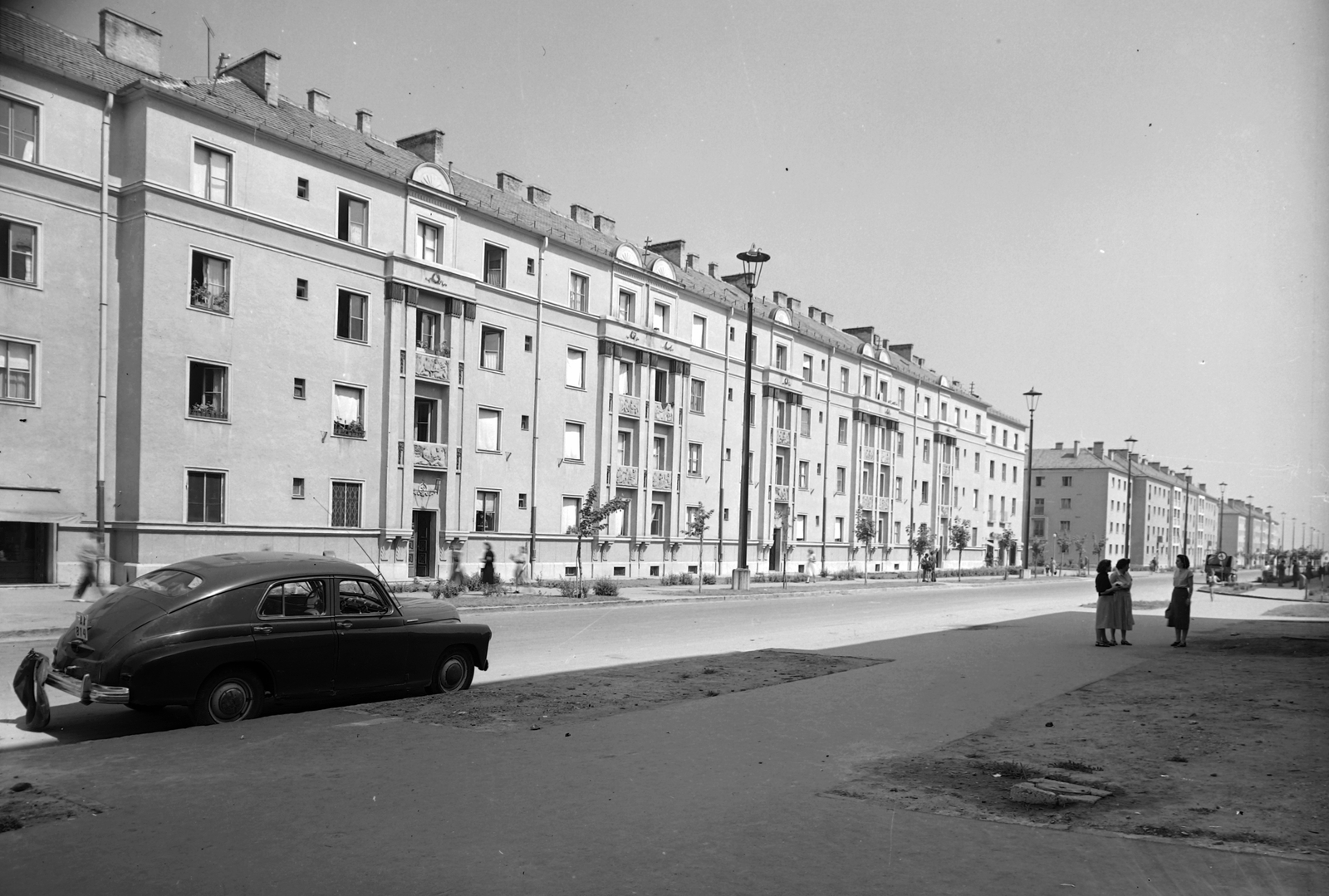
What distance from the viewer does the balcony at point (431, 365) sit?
32500 mm

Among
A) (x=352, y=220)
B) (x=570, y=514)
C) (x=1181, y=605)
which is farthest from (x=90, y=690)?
(x=570, y=514)

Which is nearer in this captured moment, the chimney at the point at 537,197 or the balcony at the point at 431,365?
the balcony at the point at 431,365

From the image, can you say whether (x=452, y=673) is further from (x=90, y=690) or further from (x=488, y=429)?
(x=488, y=429)

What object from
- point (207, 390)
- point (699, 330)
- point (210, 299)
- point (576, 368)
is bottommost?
point (207, 390)

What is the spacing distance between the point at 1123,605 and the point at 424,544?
22.6 m

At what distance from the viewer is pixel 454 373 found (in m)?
33.6

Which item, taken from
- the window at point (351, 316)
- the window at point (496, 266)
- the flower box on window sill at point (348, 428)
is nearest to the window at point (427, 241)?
the window at point (496, 266)

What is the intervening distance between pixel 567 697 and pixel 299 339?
21.8 meters

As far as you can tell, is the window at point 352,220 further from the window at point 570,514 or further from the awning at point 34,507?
the window at point 570,514

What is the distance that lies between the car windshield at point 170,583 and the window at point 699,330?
1535 inches

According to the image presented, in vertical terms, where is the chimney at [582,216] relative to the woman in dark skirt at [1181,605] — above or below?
above

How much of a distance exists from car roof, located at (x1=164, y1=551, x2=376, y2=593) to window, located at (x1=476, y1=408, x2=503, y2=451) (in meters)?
25.3

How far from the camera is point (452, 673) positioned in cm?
1068

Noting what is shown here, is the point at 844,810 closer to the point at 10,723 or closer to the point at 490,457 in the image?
the point at 10,723
